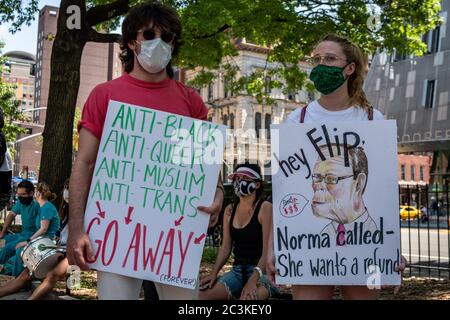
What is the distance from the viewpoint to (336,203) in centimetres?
300

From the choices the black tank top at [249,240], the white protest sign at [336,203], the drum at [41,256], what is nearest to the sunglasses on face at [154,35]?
the white protest sign at [336,203]

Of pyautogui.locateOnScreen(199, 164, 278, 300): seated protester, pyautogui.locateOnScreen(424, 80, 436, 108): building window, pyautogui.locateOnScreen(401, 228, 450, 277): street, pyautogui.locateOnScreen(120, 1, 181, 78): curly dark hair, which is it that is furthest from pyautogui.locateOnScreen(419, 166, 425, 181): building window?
pyautogui.locateOnScreen(120, 1, 181, 78): curly dark hair

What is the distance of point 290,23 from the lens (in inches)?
541

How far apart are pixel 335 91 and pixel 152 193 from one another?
117 centimetres

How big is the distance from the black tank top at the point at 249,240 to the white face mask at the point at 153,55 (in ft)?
8.21

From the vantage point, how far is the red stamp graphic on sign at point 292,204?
3039 mm

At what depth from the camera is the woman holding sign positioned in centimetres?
312

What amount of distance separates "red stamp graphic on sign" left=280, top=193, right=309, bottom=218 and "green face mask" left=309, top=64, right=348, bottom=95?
0.60 metres

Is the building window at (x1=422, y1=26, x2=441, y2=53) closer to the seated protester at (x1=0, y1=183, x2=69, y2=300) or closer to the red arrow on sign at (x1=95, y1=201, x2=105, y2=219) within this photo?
the seated protester at (x1=0, y1=183, x2=69, y2=300)

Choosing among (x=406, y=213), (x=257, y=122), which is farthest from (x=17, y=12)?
(x=257, y=122)

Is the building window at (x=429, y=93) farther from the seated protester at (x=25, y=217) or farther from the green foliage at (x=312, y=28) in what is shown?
the seated protester at (x=25, y=217)

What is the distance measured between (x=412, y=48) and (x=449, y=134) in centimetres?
2382

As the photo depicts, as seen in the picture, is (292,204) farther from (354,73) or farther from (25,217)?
(25,217)
